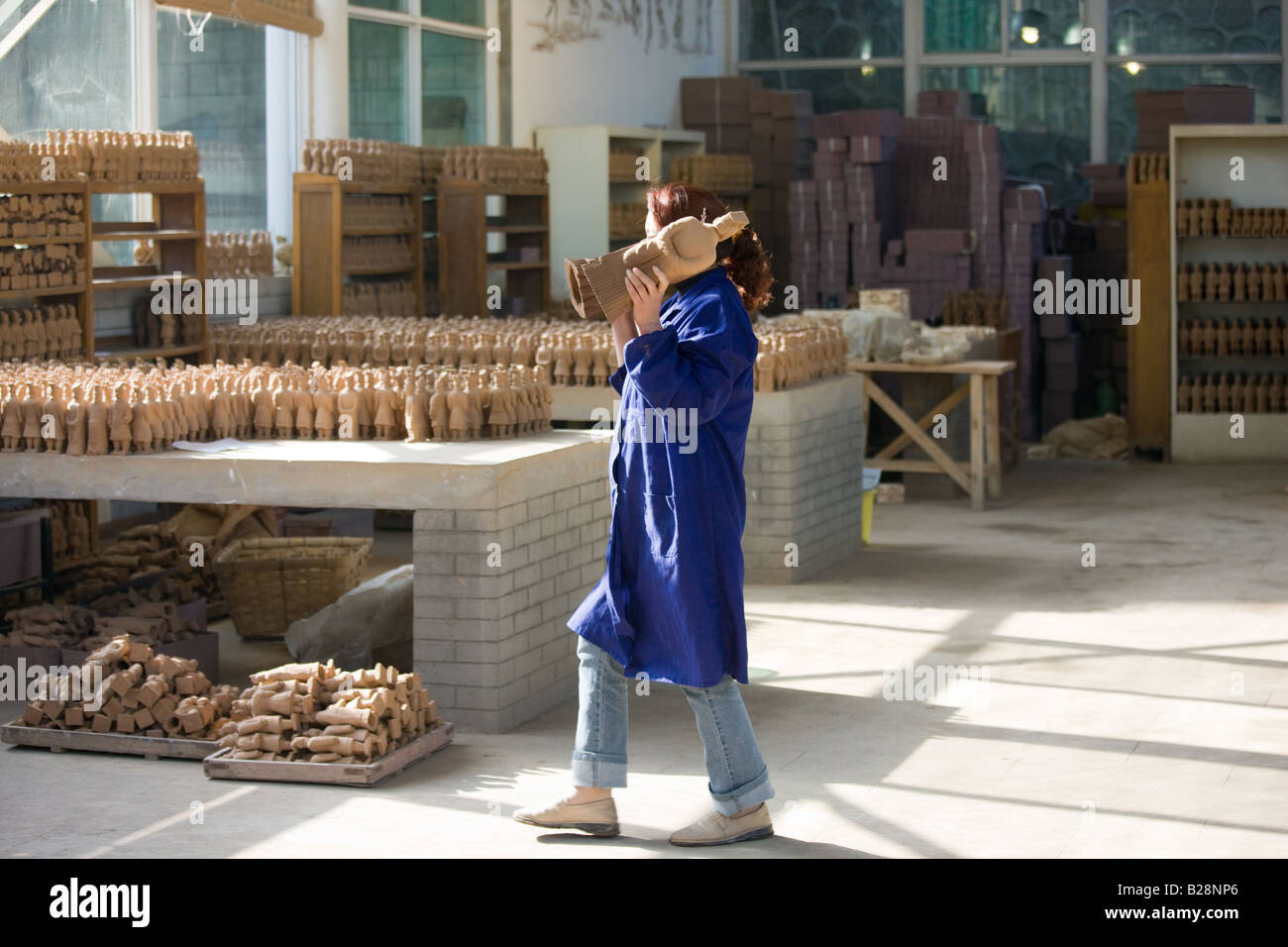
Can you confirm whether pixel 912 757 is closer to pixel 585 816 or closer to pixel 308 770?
pixel 585 816

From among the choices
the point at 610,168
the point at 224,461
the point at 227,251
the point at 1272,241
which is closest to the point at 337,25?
the point at 227,251

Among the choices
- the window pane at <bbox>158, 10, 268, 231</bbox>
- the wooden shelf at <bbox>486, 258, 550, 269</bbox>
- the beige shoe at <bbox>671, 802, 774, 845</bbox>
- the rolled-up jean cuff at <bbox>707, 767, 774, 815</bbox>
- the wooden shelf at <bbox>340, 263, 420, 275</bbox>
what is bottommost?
the beige shoe at <bbox>671, 802, 774, 845</bbox>

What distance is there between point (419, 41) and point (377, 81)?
74 centimetres

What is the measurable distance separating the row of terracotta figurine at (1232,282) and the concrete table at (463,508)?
964 cm

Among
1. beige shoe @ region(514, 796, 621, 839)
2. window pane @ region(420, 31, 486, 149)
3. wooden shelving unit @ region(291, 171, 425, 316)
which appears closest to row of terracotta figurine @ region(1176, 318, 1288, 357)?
window pane @ region(420, 31, 486, 149)

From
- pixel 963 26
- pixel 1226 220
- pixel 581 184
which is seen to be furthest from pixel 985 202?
pixel 581 184

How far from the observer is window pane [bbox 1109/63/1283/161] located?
19188 mm

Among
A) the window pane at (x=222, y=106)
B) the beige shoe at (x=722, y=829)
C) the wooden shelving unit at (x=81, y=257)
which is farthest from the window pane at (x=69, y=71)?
the beige shoe at (x=722, y=829)

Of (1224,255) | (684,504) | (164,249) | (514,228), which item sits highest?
(514,228)

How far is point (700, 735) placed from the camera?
16.6 feet

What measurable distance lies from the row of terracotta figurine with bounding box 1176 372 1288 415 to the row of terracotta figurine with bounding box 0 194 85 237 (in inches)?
397

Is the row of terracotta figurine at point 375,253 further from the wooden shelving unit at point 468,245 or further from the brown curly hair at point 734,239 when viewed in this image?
the brown curly hair at point 734,239

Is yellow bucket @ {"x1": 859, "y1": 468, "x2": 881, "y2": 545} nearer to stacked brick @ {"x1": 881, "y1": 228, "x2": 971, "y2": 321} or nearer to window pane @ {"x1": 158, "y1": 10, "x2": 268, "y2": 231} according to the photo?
window pane @ {"x1": 158, "y1": 10, "x2": 268, "y2": 231}

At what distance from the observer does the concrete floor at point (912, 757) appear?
523 cm
